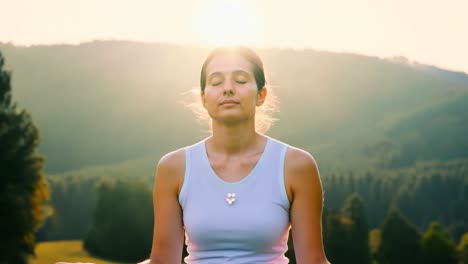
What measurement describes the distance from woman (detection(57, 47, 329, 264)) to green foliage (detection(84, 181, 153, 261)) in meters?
85.5

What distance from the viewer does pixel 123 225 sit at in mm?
90062

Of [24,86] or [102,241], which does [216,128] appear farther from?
[24,86]

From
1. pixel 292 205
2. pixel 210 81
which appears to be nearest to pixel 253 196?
pixel 292 205

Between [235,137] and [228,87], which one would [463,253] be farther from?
[228,87]

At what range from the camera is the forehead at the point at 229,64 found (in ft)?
15.2

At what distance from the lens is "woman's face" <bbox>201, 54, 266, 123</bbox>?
4613mm

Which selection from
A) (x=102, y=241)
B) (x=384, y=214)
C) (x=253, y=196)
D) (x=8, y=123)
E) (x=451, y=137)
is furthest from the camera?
(x=451, y=137)

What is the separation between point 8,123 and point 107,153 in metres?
142

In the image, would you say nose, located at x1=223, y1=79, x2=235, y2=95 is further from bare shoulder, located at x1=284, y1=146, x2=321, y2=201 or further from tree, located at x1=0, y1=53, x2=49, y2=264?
tree, located at x1=0, y1=53, x2=49, y2=264

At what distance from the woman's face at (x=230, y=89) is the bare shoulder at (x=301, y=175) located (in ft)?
1.27

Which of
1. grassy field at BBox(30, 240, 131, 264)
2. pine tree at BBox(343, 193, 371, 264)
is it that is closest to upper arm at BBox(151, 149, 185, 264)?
pine tree at BBox(343, 193, 371, 264)

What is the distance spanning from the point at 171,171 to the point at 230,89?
0.56m

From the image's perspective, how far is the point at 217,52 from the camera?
4730 mm

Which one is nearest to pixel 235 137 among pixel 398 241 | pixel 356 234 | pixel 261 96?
pixel 261 96
